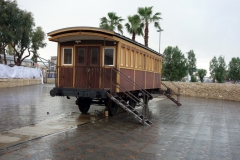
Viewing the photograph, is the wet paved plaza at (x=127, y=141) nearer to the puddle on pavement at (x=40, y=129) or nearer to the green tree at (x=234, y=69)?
the puddle on pavement at (x=40, y=129)

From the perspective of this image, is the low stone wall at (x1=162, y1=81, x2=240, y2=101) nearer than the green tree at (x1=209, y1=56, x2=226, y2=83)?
Yes

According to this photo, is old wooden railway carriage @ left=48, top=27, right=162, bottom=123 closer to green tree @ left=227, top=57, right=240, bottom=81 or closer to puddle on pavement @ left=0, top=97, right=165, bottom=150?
puddle on pavement @ left=0, top=97, right=165, bottom=150

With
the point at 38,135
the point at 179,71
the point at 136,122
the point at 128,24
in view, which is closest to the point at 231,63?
the point at 179,71

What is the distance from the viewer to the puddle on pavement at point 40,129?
726 cm

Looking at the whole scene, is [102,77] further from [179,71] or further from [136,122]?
[179,71]

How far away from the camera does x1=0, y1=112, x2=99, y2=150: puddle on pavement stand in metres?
7.26

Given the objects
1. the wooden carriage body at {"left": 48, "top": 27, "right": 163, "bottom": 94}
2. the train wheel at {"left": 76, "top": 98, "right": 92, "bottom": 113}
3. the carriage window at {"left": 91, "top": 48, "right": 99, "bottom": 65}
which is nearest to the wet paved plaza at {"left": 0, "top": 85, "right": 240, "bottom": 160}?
the wooden carriage body at {"left": 48, "top": 27, "right": 163, "bottom": 94}

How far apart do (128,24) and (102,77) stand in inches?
896

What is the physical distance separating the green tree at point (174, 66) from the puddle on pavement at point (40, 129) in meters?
34.1

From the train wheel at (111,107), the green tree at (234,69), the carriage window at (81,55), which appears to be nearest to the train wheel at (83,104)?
the train wheel at (111,107)

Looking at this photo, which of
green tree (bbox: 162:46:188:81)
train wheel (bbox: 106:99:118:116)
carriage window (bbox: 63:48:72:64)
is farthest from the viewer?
green tree (bbox: 162:46:188:81)

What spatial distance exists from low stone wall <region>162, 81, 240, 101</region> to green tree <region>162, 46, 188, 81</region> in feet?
44.9

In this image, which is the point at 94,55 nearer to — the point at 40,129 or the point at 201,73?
the point at 40,129

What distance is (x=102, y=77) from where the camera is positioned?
11.2m
